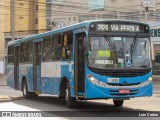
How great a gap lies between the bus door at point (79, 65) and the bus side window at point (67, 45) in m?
0.50

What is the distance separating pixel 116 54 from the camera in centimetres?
1490

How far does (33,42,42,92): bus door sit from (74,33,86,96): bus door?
4.54m

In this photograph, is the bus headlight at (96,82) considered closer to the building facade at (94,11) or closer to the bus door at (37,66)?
the bus door at (37,66)

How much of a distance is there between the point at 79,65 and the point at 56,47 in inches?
97.1

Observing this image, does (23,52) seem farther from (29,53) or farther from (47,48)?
(47,48)

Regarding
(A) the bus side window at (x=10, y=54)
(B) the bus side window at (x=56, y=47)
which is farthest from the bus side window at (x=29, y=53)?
(B) the bus side window at (x=56, y=47)

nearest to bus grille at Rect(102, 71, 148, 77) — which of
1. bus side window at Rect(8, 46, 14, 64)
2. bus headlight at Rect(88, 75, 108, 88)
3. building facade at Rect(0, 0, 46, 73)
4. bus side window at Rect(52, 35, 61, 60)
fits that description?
bus headlight at Rect(88, 75, 108, 88)

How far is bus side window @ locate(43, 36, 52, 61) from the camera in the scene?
18734 mm

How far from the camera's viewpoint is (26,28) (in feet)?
291

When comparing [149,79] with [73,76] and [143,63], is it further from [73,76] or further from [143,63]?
[73,76]

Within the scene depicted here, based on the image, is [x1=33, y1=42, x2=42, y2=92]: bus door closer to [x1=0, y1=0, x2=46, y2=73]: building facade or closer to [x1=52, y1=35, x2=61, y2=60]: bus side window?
[x1=52, y1=35, x2=61, y2=60]: bus side window

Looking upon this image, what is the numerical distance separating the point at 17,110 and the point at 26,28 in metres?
73.3

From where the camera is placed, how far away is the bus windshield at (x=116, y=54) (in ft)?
48.6

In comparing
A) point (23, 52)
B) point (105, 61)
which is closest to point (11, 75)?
point (23, 52)
